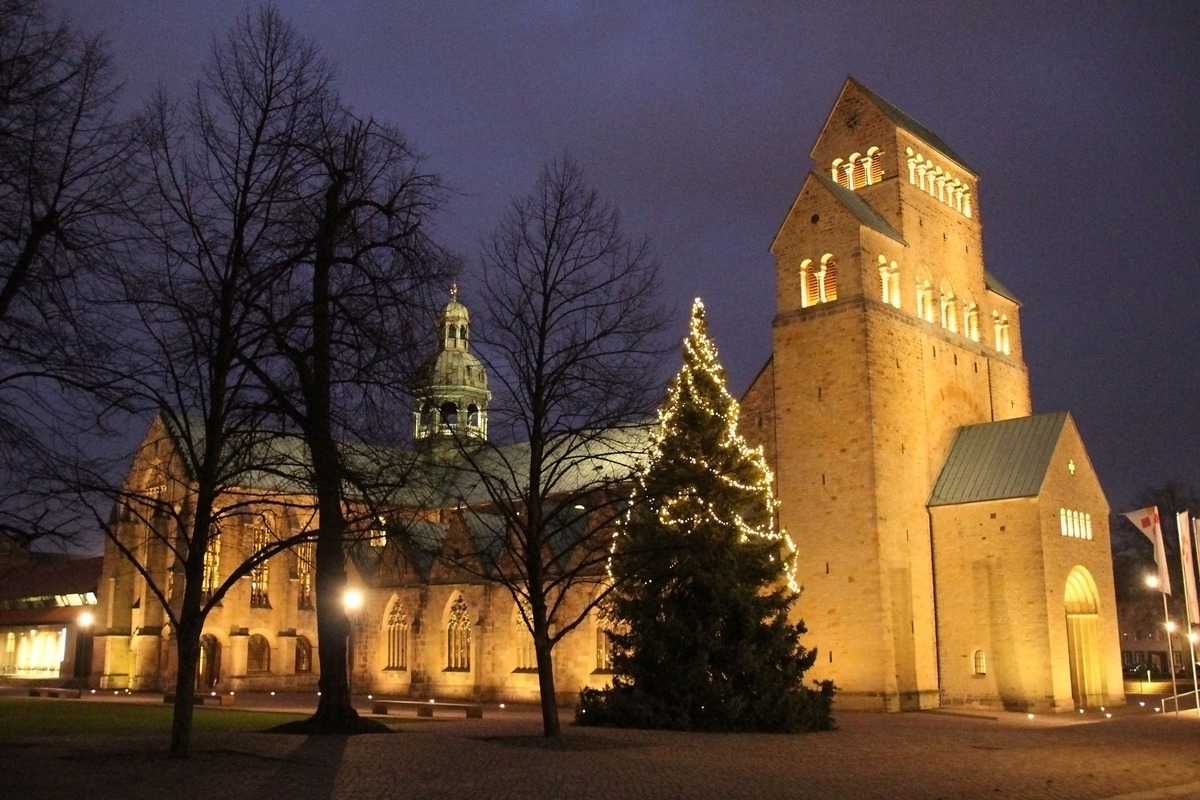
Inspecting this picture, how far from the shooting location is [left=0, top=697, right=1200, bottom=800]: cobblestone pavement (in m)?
15.9

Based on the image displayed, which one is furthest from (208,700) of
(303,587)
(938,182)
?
(938,182)

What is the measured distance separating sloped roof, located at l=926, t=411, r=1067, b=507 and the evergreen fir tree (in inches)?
555

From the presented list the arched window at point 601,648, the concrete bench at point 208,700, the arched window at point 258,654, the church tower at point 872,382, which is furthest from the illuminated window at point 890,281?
the arched window at point 258,654

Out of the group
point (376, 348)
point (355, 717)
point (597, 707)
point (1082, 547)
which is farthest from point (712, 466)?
point (1082, 547)

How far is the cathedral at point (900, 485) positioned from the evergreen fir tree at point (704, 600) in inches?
366

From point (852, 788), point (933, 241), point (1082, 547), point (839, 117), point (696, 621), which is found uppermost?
point (839, 117)

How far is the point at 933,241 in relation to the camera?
48.4m

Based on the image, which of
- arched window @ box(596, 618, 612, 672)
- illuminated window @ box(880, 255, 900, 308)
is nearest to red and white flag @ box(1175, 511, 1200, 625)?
illuminated window @ box(880, 255, 900, 308)

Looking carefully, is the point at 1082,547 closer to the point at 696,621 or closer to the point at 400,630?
the point at 696,621

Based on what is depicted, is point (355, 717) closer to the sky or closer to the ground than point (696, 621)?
closer to the ground

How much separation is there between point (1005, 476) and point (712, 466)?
55.0 feet

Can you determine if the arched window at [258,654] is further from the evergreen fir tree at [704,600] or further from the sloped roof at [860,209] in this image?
the sloped roof at [860,209]

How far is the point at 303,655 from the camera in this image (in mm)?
58969

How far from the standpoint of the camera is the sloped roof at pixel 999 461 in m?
41.8
